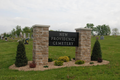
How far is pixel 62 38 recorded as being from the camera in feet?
35.2

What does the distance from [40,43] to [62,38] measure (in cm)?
232

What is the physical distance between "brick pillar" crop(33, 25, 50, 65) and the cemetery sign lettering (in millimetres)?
592

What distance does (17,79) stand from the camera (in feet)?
21.4

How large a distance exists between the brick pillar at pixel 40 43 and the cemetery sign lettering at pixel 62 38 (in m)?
0.59

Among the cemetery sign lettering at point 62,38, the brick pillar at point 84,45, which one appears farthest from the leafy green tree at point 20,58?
the brick pillar at point 84,45

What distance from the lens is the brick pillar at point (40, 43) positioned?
9703mm

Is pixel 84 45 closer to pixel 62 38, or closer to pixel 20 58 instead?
pixel 62 38

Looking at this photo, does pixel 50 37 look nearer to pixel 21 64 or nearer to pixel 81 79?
pixel 21 64

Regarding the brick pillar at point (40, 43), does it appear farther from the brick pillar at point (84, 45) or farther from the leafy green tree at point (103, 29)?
the leafy green tree at point (103, 29)

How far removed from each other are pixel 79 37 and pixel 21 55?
6.07 metres

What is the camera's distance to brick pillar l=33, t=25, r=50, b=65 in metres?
9.70

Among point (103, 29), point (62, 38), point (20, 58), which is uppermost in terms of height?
point (103, 29)

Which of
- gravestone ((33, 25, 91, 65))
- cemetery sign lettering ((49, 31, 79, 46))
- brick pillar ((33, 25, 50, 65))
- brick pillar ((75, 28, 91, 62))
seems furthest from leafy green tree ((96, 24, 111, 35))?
brick pillar ((33, 25, 50, 65))

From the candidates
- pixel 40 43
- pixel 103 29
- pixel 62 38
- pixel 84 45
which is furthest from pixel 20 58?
pixel 103 29
